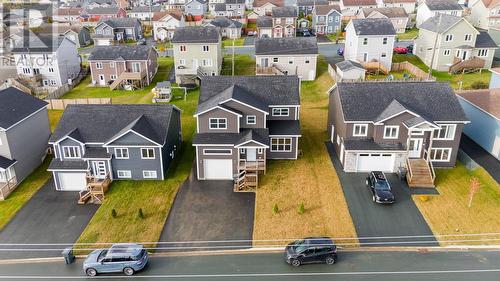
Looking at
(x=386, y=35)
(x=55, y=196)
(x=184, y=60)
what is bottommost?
(x=55, y=196)

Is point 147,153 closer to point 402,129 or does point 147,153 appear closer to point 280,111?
point 280,111

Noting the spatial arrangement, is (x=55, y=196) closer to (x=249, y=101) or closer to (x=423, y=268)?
(x=249, y=101)

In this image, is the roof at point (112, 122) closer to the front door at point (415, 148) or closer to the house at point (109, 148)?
the house at point (109, 148)

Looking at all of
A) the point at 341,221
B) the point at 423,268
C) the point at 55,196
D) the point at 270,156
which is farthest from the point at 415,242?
the point at 55,196

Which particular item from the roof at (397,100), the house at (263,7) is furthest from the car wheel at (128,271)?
the house at (263,7)

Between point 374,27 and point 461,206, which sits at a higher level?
point 374,27

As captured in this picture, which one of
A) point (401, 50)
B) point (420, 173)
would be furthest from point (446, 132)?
point (401, 50)
